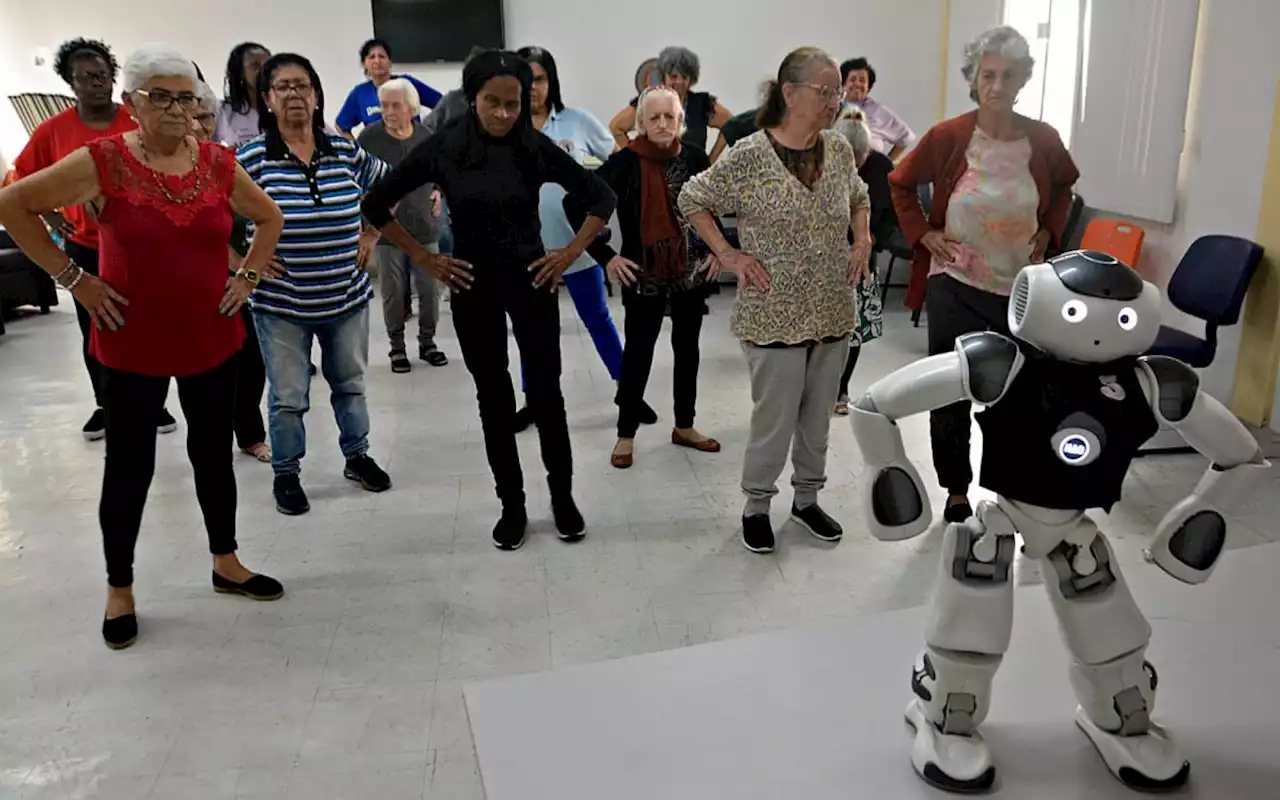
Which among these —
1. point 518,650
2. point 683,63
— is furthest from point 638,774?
point 683,63

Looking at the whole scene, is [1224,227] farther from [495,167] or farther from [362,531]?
[362,531]

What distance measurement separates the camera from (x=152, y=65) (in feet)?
6.89

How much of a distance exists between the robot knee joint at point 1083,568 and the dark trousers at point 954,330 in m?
0.90

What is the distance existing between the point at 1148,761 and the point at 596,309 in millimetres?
2580

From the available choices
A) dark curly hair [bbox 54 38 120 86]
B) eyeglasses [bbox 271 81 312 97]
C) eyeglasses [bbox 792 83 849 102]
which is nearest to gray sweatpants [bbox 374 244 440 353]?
dark curly hair [bbox 54 38 120 86]

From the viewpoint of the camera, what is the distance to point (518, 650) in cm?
237

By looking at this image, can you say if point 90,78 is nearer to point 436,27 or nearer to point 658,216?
point 658,216

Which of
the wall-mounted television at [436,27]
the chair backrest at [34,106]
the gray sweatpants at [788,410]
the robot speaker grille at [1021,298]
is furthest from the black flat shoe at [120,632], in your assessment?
the chair backrest at [34,106]

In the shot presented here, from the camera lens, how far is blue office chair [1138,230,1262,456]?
346cm

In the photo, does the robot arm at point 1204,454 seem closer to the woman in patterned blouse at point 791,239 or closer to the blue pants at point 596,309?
the woman in patterned blouse at point 791,239

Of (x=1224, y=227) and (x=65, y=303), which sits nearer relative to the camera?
(x=1224, y=227)

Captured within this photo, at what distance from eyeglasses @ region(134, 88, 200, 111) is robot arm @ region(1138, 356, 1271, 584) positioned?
1946 mm

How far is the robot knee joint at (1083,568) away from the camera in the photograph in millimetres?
1672

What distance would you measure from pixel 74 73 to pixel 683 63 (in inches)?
91.8
